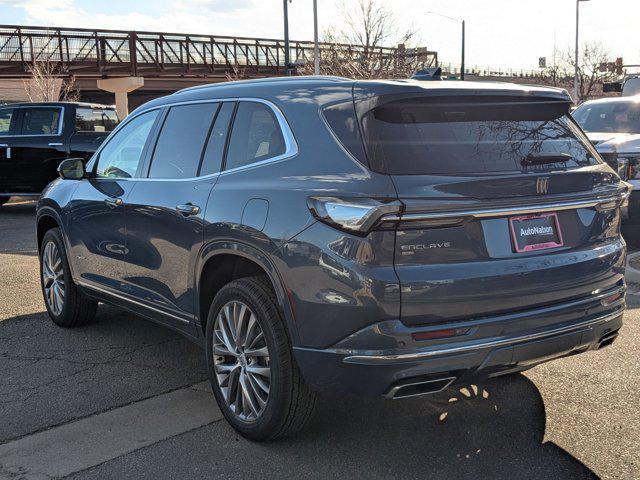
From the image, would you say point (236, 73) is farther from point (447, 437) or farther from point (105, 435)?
point (447, 437)

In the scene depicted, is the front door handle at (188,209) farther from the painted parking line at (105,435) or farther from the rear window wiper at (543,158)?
the rear window wiper at (543,158)

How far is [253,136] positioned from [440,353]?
1.58 meters

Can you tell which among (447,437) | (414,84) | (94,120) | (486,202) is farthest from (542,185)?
(94,120)

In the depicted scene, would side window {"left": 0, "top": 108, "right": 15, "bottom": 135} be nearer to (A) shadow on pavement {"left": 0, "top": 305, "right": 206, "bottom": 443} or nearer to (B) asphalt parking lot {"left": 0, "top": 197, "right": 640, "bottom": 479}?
(A) shadow on pavement {"left": 0, "top": 305, "right": 206, "bottom": 443}

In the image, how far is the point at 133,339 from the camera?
5691 mm

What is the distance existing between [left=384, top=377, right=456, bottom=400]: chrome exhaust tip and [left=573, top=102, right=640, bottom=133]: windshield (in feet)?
27.5

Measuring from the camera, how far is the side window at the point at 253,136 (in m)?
3.81

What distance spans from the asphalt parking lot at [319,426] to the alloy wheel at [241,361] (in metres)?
0.20

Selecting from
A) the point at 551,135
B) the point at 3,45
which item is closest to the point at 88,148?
the point at 551,135

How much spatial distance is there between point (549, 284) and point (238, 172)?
1.68 m

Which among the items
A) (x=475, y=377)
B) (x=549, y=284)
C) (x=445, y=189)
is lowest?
(x=475, y=377)

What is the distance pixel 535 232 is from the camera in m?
3.44

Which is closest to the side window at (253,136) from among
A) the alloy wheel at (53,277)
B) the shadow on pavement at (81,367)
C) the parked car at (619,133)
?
the shadow on pavement at (81,367)

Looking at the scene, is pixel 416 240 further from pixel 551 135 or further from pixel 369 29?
pixel 369 29
